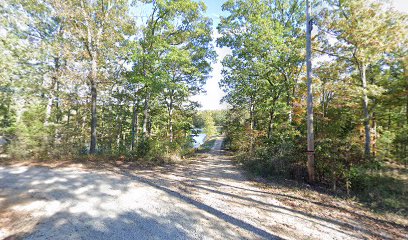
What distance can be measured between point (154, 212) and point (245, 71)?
32.8 ft

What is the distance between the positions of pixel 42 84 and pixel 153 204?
37.2ft

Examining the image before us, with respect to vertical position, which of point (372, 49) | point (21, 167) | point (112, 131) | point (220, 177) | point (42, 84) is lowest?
point (220, 177)

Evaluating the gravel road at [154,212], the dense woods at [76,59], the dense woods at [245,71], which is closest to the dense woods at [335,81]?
the dense woods at [245,71]

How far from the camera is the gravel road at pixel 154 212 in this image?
10.7 feet

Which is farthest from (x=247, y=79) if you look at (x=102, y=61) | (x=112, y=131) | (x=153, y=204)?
(x=112, y=131)

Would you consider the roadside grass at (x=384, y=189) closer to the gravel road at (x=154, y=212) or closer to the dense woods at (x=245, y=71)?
the dense woods at (x=245, y=71)

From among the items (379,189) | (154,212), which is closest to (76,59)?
(154,212)

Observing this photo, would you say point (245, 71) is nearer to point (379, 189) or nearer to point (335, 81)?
point (335, 81)

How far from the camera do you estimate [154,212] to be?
4.05 metres

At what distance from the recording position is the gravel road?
10.7ft

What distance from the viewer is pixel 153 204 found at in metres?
4.45

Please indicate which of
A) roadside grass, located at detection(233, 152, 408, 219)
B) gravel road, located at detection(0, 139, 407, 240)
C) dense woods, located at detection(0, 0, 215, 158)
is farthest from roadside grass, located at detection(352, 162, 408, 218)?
dense woods, located at detection(0, 0, 215, 158)

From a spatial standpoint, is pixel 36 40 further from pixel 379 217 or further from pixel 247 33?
pixel 379 217

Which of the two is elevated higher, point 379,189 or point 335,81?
point 335,81
